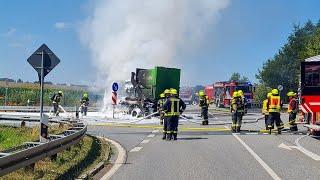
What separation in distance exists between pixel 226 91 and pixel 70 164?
4673 centimetres

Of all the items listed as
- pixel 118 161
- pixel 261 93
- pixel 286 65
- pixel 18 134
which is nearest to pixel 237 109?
pixel 18 134

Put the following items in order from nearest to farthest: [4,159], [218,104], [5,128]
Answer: [4,159]
[5,128]
[218,104]

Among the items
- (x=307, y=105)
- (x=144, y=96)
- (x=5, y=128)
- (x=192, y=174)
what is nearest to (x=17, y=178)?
(x=192, y=174)

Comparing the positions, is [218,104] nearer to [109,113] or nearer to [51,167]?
[109,113]

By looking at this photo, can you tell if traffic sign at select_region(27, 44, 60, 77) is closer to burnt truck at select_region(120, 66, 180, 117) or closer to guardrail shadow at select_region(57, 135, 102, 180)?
guardrail shadow at select_region(57, 135, 102, 180)

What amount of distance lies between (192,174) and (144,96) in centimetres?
2325

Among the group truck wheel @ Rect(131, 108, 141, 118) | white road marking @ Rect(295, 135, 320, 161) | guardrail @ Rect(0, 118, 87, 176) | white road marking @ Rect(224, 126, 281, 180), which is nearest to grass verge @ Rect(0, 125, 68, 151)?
white road marking @ Rect(224, 126, 281, 180)

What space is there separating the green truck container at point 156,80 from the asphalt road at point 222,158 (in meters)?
14.0

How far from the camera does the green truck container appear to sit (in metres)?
32.9

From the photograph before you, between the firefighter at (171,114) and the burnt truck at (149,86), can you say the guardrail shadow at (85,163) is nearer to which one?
the firefighter at (171,114)

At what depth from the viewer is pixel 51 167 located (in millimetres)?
10406

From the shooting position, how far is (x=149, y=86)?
33.2 m

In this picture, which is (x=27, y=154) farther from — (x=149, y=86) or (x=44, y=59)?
(x=149, y=86)

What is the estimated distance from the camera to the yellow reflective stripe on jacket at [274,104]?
2061 cm
